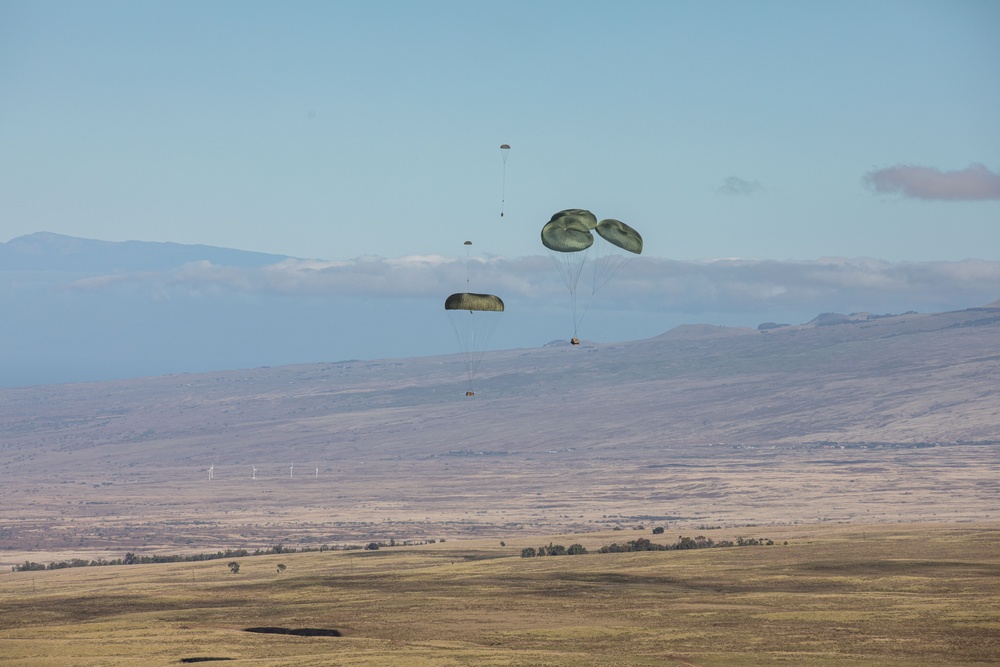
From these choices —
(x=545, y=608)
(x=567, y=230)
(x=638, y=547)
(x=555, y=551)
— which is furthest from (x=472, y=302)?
(x=638, y=547)

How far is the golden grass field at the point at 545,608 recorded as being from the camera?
57.4 m

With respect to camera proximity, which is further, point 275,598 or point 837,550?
point 837,550

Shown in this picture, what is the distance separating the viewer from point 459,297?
75688mm

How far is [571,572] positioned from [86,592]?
32.0 m

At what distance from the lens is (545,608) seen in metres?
74.1

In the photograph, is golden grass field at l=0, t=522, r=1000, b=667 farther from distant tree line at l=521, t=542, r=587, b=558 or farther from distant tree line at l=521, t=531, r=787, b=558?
distant tree line at l=521, t=531, r=787, b=558

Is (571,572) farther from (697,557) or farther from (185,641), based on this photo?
(185,641)

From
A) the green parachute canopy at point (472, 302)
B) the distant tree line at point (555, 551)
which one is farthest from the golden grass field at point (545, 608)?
the green parachute canopy at point (472, 302)

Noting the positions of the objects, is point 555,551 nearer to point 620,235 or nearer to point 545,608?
point 545,608


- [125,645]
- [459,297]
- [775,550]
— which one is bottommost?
[125,645]

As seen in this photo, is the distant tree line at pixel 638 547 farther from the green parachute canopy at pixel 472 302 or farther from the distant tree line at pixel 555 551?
the green parachute canopy at pixel 472 302

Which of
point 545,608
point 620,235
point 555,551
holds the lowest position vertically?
point 545,608

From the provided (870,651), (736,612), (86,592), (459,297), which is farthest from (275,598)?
(870,651)

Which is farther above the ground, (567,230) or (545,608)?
(567,230)
